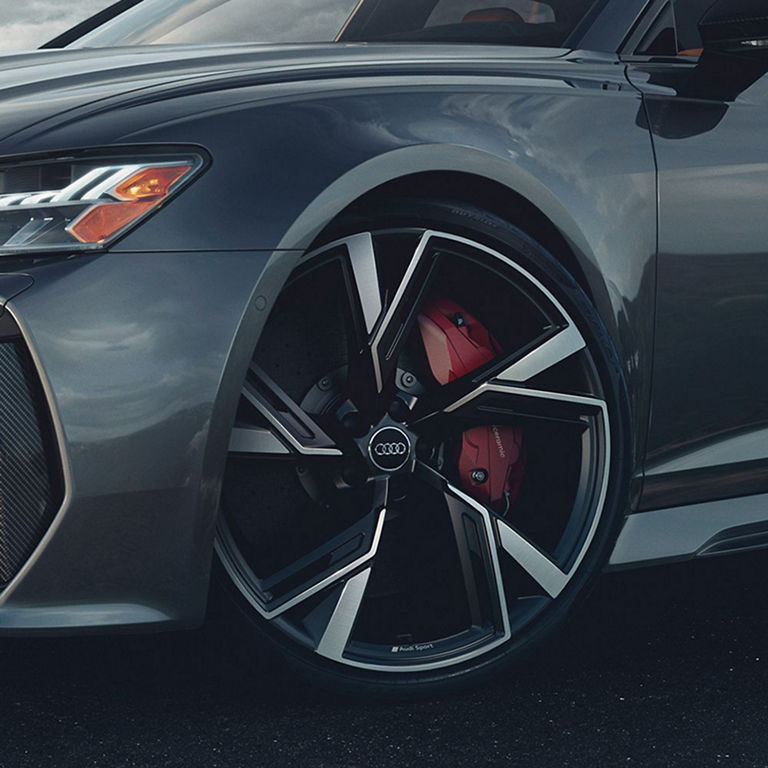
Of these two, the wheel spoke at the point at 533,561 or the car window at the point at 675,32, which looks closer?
the wheel spoke at the point at 533,561

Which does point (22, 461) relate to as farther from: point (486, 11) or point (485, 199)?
point (486, 11)

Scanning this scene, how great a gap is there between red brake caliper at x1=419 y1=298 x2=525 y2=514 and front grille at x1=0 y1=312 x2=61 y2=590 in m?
0.73

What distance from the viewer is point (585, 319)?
2.49m

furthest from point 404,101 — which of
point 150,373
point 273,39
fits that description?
point 273,39

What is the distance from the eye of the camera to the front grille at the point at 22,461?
2023mm

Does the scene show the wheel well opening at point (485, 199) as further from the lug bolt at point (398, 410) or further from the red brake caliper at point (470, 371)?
the lug bolt at point (398, 410)

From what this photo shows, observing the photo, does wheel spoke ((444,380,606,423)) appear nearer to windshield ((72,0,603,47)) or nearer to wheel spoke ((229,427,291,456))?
wheel spoke ((229,427,291,456))

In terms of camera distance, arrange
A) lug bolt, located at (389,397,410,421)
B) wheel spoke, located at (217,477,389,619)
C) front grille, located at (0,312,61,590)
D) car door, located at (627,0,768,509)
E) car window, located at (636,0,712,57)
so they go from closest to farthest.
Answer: front grille, located at (0,312,61,590), wheel spoke, located at (217,477,389,619), lug bolt, located at (389,397,410,421), car door, located at (627,0,768,509), car window, located at (636,0,712,57)

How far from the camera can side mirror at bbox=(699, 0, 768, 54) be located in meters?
2.67

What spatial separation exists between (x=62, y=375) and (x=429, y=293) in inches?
29.8

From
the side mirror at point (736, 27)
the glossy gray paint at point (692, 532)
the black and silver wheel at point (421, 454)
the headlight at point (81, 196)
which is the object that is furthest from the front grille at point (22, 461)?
the side mirror at point (736, 27)

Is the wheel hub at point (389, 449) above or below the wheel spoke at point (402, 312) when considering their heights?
below

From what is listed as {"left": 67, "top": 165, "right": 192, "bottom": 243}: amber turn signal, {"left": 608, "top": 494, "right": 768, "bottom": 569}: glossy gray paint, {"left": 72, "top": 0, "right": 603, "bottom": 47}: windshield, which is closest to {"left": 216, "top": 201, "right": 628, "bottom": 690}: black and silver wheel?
{"left": 608, "top": 494, "right": 768, "bottom": 569}: glossy gray paint

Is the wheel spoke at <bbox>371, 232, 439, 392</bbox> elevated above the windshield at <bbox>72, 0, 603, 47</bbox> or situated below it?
below
